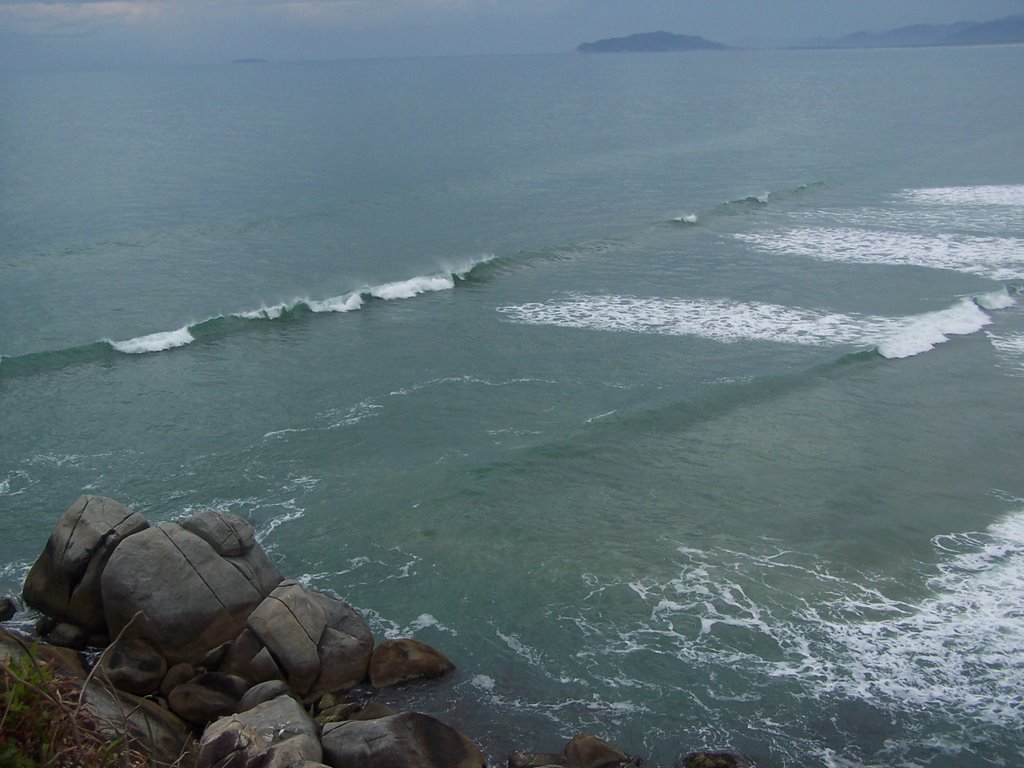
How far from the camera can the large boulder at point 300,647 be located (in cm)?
1616

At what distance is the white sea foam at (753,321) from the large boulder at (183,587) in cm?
1869

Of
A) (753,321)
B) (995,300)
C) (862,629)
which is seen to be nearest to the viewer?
(862,629)

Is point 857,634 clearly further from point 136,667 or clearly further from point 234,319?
point 234,319

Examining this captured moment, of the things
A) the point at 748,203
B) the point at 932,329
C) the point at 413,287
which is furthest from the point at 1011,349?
the point at 748,203

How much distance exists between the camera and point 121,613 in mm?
16844

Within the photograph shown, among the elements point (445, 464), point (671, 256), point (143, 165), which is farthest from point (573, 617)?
point (143, 165)

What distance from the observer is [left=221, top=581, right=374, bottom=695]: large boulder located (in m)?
16.2

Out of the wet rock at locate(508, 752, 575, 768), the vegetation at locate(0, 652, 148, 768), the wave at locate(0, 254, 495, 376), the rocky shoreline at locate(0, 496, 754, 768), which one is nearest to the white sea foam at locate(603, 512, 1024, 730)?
the rocky shoreline at locate(0, 496, 754, 768)

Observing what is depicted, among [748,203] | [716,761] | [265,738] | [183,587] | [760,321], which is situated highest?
Answer: [748,203]

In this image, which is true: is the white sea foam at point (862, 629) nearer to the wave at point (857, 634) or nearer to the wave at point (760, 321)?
the wave at point (857, 634)

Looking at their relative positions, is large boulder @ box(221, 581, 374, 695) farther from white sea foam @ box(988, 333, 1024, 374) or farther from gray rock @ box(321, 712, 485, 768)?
white sea foam @ box(988, 333, 1024, 374)

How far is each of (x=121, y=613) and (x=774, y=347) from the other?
22.2 meters

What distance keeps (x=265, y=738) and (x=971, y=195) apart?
53.8m

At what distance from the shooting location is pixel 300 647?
1628cm
